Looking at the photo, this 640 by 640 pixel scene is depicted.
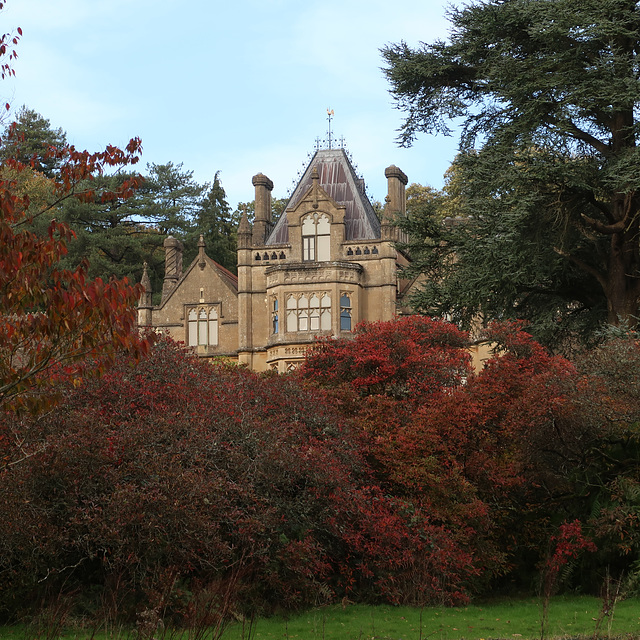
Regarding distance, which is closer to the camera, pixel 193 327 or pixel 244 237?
pixel 244 237

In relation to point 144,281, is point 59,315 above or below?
below

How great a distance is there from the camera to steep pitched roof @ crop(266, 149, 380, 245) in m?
38.3

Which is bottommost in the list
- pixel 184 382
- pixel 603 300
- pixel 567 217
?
pixel 184 382

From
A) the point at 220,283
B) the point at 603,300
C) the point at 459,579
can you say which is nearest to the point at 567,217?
the point at 603,300

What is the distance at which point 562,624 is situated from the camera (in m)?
11.1

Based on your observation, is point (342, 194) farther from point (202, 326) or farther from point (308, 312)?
point (202, 326)

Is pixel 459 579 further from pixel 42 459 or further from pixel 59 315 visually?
pixel 59 315

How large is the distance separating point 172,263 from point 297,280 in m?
7.01

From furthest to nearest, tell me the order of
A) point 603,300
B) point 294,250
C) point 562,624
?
point 294,250 → point 603,300 → point 562,624

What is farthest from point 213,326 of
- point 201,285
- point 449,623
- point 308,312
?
point 449,623

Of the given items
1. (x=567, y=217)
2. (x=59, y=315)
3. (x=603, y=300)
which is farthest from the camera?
(x=603, y=300)

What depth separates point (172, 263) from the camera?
41.3 metres

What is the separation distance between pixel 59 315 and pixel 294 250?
30.6 m

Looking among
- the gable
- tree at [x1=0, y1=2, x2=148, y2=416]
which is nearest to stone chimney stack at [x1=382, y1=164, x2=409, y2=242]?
the gable
